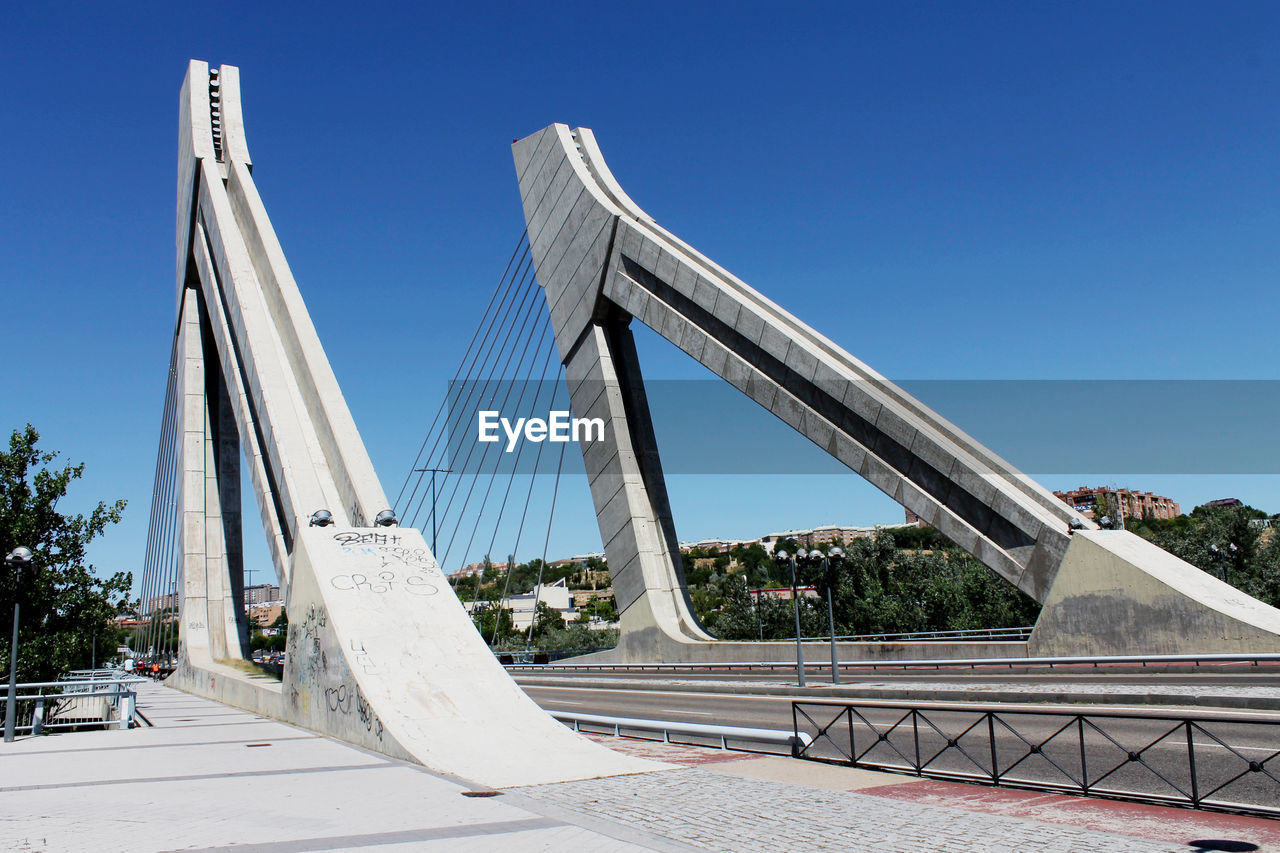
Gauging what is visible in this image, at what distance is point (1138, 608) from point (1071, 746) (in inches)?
289

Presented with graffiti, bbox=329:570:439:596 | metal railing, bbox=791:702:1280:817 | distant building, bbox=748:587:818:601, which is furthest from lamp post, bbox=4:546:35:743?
distant building, bbox=748:587:818:601

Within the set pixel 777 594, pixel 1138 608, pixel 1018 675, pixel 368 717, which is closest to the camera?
pixel 368 717

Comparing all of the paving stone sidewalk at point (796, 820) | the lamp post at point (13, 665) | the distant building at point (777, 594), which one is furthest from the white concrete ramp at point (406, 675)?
the distant building at point (777, 594)

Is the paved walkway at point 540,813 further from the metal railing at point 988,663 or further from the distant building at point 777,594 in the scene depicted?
the distant building at point 777,594

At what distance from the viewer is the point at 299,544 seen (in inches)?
516

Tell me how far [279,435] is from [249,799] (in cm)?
1089

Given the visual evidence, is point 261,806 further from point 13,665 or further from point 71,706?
point 71,706

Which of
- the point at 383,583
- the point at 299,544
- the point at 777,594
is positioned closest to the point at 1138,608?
the point at 383,583

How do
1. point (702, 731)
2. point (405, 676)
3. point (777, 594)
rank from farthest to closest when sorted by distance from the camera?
point (777, 594), point (702, 731), point (405, 676)

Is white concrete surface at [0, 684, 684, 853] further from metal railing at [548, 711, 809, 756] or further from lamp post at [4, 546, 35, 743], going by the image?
metal railing at [548, 711, 809, 756]

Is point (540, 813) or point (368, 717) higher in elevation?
point (368, 717)

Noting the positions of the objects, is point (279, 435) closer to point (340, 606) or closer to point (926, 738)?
point (340, 606)

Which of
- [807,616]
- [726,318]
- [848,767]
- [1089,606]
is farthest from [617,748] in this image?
[807,616]

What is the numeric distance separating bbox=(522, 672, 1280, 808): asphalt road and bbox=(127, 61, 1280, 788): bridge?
3138 millimetres
